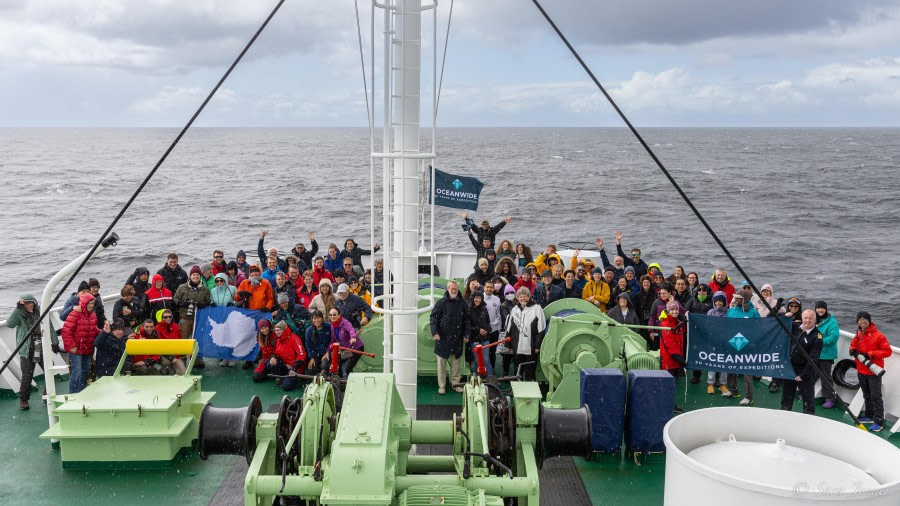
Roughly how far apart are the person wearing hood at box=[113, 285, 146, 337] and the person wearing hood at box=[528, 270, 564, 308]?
16.9 feet

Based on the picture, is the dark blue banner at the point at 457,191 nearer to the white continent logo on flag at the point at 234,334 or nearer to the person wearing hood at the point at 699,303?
the white continent logo on flag at the point at 234,334

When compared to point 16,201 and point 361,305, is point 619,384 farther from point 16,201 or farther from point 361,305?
point 16,201

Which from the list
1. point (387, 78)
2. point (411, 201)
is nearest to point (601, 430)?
point (411, 201)

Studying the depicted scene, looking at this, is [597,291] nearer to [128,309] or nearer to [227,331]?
[227,331]

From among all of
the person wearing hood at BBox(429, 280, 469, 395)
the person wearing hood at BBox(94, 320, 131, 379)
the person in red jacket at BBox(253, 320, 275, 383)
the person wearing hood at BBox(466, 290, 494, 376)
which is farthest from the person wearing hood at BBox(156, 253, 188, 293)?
the person wearing hood at BBox(466, 290, 494, 376)

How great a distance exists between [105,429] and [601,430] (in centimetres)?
495

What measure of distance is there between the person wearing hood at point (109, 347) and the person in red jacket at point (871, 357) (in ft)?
27.1

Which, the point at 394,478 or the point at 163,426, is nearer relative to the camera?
the point at 394,478

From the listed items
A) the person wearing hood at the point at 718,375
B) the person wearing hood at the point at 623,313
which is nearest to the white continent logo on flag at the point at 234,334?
the person wearing hood at the point at 623,313

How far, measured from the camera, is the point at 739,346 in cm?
941

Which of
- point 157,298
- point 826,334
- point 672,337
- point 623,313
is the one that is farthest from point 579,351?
point 157,298

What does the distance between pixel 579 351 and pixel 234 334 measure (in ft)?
15.4

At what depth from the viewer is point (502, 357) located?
38.1ft

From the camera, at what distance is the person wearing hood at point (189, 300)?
1120 cm
